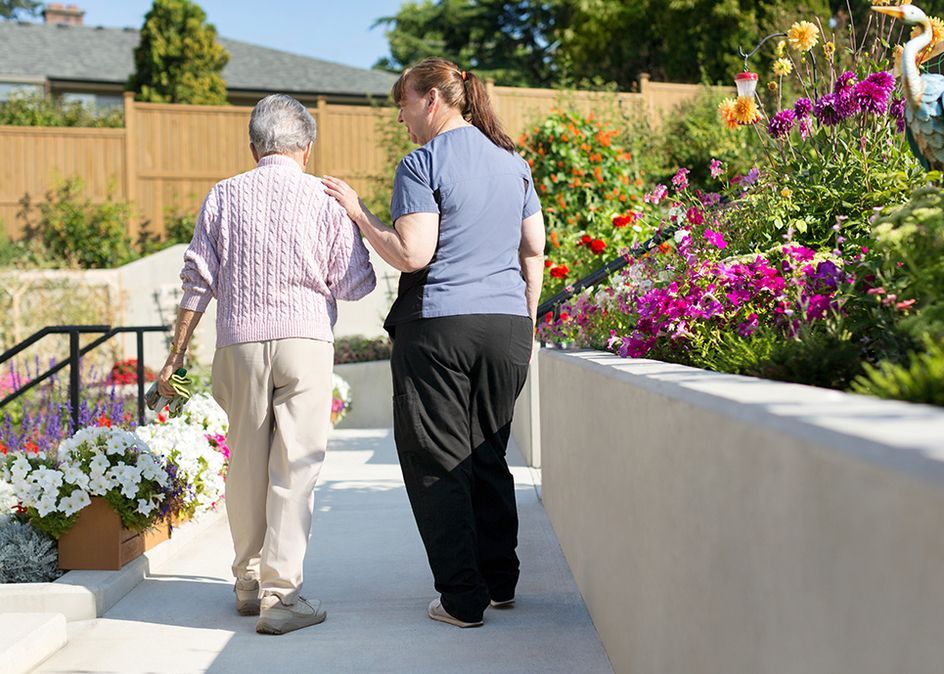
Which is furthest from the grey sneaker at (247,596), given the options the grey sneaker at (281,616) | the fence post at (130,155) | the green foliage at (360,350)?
the fence post at (130,155)

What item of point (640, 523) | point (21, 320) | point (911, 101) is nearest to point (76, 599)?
point (640, 523)

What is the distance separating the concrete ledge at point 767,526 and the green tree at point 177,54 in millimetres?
17264

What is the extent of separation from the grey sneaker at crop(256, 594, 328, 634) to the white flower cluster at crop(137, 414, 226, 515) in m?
1.10

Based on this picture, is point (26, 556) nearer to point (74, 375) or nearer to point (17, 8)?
point (74, 375)

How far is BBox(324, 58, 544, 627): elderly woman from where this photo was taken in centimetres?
315

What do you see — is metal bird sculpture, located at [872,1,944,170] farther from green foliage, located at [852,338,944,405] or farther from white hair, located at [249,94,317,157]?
white hair, located at [249,94,317,157]

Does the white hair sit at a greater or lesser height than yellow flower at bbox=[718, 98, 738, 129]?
lesser

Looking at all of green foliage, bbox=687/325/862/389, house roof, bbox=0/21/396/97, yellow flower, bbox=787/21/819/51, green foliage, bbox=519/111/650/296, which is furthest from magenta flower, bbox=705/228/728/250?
house roof, bbox=0/21/396/97

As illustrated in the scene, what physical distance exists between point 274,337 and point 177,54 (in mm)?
16717

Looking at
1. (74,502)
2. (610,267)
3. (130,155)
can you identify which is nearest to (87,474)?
(74,502)

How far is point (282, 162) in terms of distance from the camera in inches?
132

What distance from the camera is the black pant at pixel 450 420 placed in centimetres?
315

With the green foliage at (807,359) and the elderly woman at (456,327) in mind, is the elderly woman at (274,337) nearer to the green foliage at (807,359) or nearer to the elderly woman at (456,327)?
the elderly woman at (456,327)

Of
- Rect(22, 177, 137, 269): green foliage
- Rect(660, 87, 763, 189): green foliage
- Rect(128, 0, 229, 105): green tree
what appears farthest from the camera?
Rect(128, 0, 229, 105): green tree
